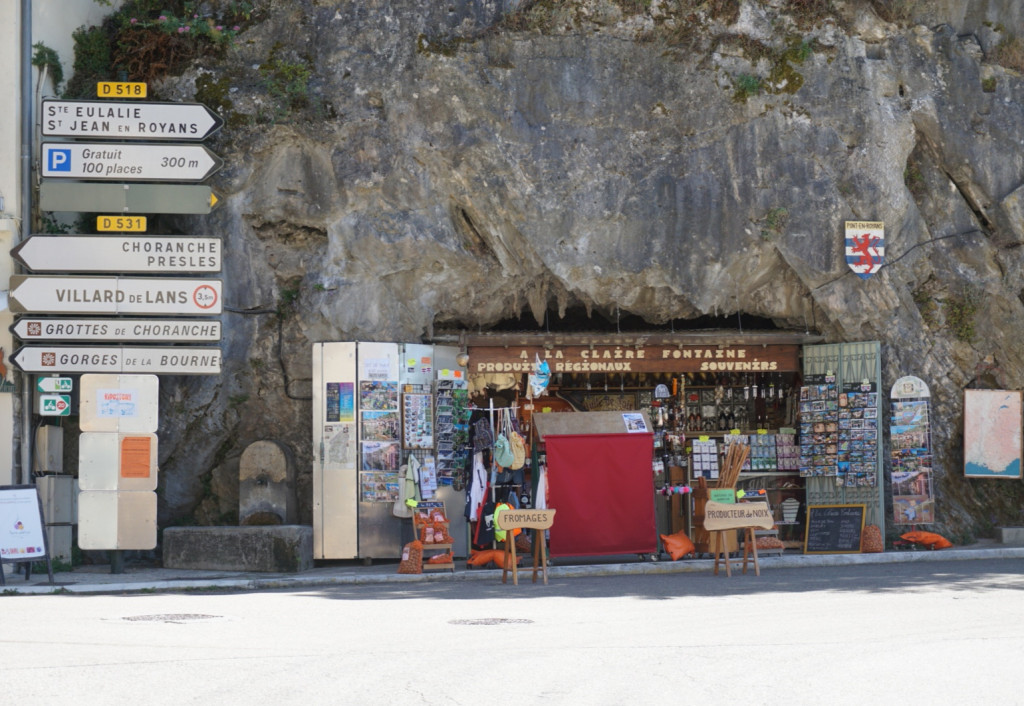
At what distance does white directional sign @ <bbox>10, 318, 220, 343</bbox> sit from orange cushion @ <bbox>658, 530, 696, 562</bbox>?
6.36 meters

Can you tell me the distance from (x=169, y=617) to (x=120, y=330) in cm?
636

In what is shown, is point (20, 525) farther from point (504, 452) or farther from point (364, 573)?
point (504, 452)

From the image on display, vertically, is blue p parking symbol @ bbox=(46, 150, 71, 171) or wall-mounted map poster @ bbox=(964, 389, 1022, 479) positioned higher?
blue p parking symbol @ bbox=(46, 150, 71, 171)

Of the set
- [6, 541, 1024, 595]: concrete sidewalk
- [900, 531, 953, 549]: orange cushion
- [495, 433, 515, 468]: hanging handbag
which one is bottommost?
[6, 541, 1024, 595]: concrete sidewalk

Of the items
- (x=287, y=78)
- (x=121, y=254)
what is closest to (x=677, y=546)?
(x=121, y=254)

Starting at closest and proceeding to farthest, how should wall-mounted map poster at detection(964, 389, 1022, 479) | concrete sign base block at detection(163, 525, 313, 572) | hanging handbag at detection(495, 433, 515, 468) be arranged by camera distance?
concrete sign base block at detection(163, 525, 313, 572), hanging handbag at detection(495, 433, 515, 468), wall-mounted map poster at detection(964, 389, 1022, 479)

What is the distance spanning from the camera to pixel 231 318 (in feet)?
54.2

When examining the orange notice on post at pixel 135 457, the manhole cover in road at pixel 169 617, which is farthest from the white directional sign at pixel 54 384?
the manhole cover in road at pixel 169 617

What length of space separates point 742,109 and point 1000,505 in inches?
275

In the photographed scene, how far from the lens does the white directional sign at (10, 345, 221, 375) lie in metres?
15.1

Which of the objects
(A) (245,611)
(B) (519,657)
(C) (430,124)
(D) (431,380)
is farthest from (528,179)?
(B) (519,657)

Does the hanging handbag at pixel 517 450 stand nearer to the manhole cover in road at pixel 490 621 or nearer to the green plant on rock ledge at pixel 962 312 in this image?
the manhole cover in road at pixel 490 621

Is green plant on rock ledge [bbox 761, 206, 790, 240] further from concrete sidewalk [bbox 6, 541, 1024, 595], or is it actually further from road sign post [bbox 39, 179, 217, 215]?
road sign post [bbox 39, 179, 217, 215]


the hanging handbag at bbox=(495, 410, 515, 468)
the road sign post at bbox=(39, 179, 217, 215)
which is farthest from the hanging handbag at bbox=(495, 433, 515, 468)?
the road sign post at bbox=(39, 179, 217, 215)
